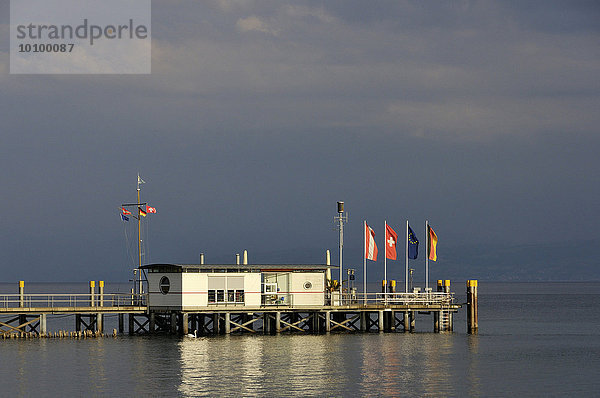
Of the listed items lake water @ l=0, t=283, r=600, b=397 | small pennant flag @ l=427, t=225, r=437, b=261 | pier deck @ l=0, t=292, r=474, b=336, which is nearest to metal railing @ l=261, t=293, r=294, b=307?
pier deck @ l=0, t=292, r=474, b=336

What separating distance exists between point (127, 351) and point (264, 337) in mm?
12337

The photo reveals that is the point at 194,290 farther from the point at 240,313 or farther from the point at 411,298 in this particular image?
the point at 411,298

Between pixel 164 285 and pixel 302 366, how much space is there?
1801 cm

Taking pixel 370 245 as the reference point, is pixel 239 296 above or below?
below

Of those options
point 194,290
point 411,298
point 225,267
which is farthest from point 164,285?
point 411,298

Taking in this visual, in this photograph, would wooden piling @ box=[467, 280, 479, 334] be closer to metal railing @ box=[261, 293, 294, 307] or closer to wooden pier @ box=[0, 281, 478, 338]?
wooden pier @ box=[0, 281, 478, 338]

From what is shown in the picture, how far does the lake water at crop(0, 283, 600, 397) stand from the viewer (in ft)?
167

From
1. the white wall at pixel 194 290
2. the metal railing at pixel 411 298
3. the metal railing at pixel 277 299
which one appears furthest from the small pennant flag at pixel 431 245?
the white wall at pixel 194 290

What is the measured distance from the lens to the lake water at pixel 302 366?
51.0 meters

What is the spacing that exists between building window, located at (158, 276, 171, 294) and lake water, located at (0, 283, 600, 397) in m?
3.68

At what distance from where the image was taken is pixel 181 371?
2227 inches

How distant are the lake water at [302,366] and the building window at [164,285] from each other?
12.1ft

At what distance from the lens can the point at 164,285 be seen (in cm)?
7300

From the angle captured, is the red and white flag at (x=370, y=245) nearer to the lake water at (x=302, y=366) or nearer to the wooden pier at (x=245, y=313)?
the wooden pier at (x=245, y=313)
